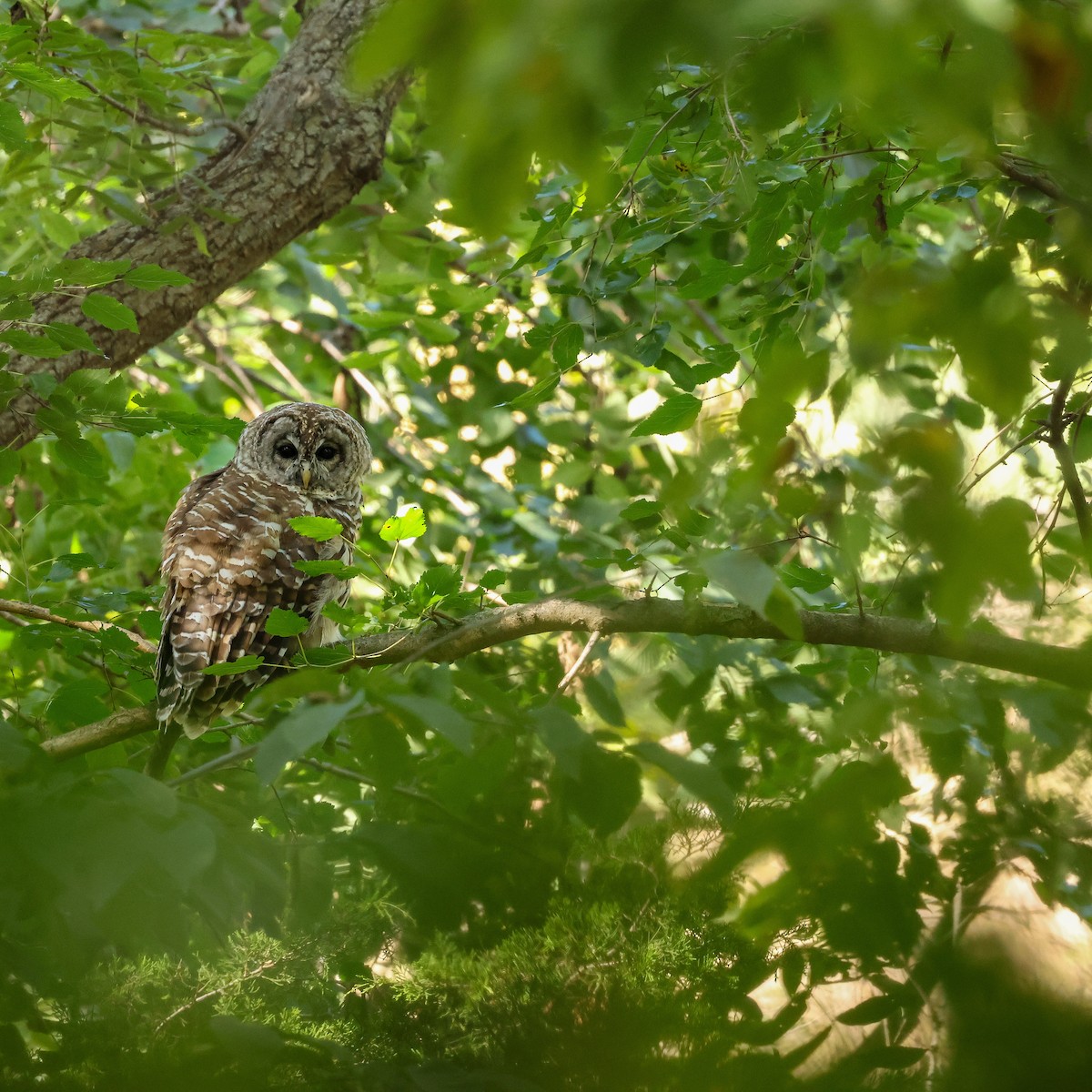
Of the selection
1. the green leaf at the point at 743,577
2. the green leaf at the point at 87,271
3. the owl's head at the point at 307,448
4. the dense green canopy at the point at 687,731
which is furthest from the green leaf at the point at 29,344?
the owl's head at the point at 307,448

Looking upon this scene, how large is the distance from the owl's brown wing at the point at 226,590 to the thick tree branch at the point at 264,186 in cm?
48

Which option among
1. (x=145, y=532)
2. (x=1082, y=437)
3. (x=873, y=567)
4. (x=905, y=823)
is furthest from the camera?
(x=145, y=532)

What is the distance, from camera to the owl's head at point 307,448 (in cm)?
354

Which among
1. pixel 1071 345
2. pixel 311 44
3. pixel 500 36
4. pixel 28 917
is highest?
pixel 311 44

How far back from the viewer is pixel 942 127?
0.57 m

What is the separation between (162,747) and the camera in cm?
206

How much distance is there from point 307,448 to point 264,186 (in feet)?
3.03

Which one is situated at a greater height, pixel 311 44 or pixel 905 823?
pixel 311 44

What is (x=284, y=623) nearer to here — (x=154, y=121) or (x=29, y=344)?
(x=29, y=344)

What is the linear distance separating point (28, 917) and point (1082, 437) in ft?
4.56

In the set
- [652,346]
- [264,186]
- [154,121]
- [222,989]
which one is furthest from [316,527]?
[154,121]

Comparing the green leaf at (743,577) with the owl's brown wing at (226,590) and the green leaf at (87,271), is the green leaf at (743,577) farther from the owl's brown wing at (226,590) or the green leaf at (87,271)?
the owl's brown wing at (226,590)

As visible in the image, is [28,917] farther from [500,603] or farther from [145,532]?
[145,532]

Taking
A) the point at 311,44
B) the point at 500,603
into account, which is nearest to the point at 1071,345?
the point at 500,603
